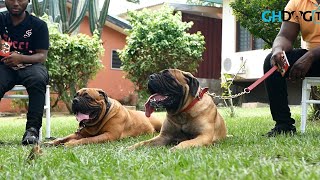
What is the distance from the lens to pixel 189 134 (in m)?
4.51

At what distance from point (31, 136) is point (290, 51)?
103 inches

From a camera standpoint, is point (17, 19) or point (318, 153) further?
point (17, 19)

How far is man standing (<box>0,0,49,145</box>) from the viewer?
5.02 m

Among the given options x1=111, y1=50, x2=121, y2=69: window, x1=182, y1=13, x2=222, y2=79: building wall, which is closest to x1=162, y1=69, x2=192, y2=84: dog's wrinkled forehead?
x1=111, y1=50, x2=121, y2=69: window

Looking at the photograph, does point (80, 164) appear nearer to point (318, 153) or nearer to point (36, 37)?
point (318, 153)

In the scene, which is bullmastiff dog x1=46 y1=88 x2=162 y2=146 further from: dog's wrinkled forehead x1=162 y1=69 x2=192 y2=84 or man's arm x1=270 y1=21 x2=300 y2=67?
man's arm x1=270 y1=21 x2=300 y2=67

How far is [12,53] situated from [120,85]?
12920mm

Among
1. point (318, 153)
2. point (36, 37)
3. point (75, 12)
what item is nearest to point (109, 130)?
point (36, 37)

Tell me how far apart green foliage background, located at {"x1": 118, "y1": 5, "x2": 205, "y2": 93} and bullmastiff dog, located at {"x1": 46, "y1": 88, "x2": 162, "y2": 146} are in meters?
9.26

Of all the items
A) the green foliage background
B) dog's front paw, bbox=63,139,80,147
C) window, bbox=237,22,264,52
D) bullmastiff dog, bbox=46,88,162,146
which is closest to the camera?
dog's front paw, bbox=63,139,80,147

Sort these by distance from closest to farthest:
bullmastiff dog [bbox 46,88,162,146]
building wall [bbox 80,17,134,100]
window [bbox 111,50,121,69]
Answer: bullmastiff dog [bbox 46,88,162,146], building wall [bbox 80,17,134,100], window [bbox 111,50,121,69]

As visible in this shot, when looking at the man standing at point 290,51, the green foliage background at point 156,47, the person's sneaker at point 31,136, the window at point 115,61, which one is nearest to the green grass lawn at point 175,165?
the person's sneaker at point 31,136

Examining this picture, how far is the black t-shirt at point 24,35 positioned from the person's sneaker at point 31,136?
85 centimetres

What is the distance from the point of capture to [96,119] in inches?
207
